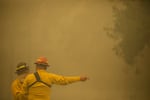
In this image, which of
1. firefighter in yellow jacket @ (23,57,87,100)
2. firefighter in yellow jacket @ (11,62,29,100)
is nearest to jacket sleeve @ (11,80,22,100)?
firefighter in yellow jacket @ (11,62,29,100)

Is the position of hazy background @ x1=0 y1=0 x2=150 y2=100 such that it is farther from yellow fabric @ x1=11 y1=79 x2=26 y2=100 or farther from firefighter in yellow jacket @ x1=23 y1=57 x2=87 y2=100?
firefighter in yellow jacket @ x1=23 y1=57 x2=87 y2=100

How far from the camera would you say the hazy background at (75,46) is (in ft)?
28.8

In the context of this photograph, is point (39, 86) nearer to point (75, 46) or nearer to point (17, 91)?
point (17, 91)

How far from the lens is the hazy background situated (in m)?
8.77

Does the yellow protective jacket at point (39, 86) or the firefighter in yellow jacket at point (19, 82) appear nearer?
the yellow protective jacket at point (39, 86)

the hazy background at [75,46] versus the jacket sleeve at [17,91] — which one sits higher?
the hazy background at [75,46]

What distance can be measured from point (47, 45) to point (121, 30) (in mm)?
1957

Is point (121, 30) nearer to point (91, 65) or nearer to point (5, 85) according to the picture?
point (91, 65)

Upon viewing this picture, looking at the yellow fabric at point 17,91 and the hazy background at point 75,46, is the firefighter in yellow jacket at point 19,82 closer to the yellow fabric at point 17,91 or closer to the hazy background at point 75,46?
the yellow fabric at point 17,91

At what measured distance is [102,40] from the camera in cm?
880

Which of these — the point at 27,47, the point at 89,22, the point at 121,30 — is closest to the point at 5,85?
the point at 27,47

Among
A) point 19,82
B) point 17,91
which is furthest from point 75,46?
point 17,91

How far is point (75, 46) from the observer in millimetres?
8820

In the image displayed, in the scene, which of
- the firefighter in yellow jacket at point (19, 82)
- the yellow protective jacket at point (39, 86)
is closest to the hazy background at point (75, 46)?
the firefighter in yellow jacket at point (19, 82)
